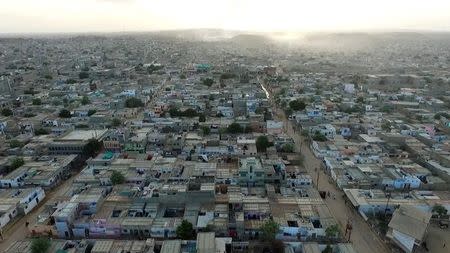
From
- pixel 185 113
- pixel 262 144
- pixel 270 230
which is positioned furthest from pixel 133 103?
pixel 270 230

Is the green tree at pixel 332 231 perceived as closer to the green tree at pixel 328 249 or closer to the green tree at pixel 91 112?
the green tree at pixel 328 249

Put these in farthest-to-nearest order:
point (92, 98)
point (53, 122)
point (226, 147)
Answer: point (92, 98) < point (53, 122) < point (226, 147)

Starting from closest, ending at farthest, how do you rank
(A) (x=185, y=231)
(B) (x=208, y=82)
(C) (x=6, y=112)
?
(A) (x=185, y=231) < (C) (x=6, y=112) < (B) (x=208, y=82)

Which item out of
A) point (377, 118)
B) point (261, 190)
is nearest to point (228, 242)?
point (261, 190)

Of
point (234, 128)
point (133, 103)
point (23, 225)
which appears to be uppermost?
point (133, 103)

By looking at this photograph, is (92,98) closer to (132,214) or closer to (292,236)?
(132,214)

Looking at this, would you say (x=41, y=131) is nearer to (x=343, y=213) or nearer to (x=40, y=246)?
(x=40, y=246)

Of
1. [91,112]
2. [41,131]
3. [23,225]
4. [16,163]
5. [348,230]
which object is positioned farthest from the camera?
[91,112]

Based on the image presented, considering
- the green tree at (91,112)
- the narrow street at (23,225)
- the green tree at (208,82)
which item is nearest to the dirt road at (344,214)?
the narrow street at (23,225)
